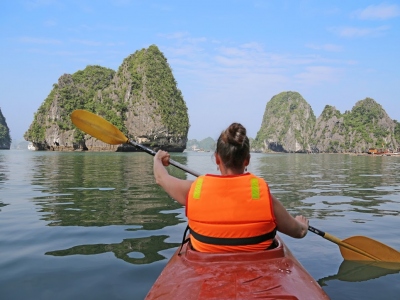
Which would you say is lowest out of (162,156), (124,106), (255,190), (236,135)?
(255,190)

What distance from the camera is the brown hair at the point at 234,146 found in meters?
2.78

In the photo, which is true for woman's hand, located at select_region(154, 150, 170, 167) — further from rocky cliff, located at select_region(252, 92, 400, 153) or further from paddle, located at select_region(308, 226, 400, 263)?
rocky cliff, located at select_region(252, 92, 400, 153)

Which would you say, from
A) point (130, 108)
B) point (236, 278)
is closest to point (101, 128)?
point (236, 278)

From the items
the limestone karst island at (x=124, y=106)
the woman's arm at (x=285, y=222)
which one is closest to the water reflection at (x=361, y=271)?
the woman's arm at (x=285, y=222)

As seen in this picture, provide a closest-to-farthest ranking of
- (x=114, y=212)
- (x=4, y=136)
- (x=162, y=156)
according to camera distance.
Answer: (x=162, y=156), (x=114, y=212), (x=4, y=136)

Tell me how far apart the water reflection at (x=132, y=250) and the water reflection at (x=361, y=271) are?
6.81 feet

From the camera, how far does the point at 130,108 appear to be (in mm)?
97875

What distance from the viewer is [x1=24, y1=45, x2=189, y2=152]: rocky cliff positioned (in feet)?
305

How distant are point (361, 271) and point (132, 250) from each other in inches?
113

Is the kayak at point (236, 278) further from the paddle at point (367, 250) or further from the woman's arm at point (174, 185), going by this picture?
the paddle at point (367, 250)

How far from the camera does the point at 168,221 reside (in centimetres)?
710

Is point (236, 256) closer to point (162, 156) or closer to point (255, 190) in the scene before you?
point (255, 190)

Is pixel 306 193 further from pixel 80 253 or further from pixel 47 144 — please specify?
pixel 47 144

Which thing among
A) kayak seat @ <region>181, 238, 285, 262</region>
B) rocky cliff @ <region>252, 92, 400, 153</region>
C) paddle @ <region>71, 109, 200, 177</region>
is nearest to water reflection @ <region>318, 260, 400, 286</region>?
kayak seat @ <region>181, 238, 285, 262</region>
